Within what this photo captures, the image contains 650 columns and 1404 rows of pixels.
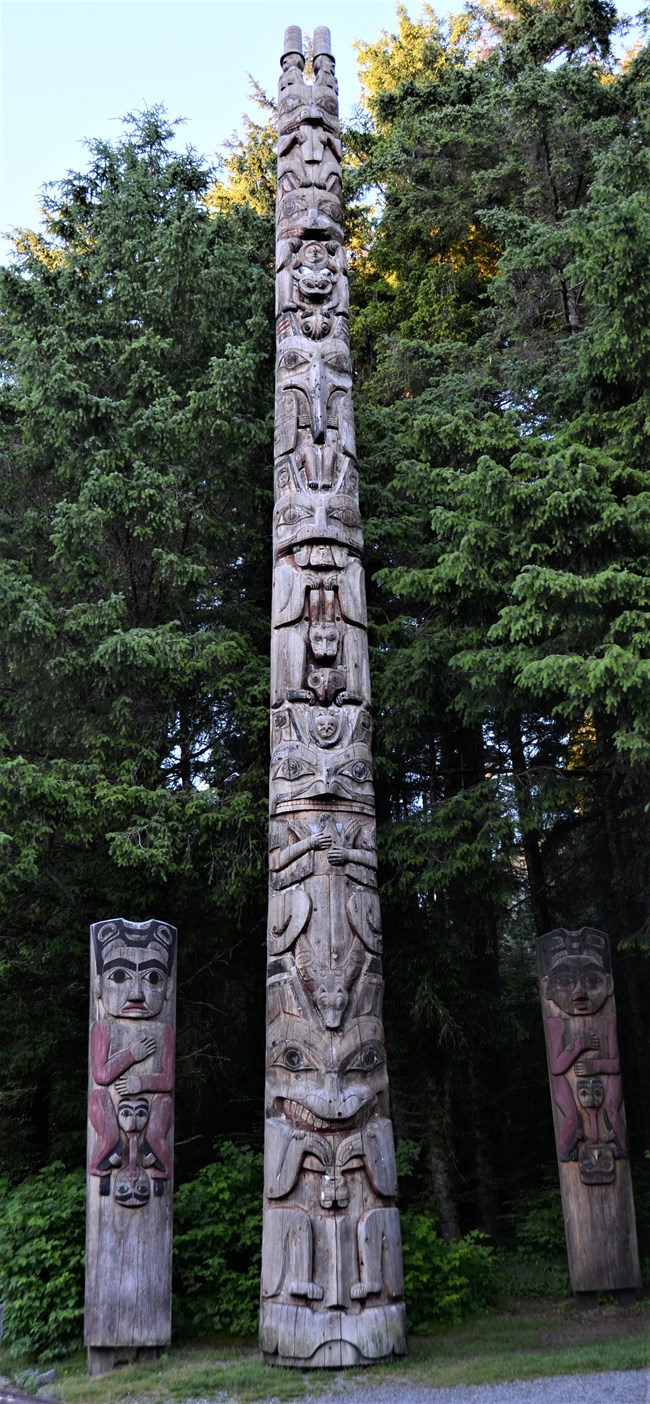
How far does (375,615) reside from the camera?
42.2ft

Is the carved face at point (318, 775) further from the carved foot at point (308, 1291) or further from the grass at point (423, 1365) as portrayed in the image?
the grass at point (423, 1365)

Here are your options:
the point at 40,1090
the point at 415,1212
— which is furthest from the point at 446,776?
the point at 40,1090

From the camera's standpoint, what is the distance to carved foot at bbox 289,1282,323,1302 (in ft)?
22.5

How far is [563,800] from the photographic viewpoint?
10383 mm

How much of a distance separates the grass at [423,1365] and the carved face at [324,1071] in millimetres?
1457

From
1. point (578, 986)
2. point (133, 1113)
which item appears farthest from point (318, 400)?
point (133, 1113)

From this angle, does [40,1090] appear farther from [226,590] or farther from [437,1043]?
[226,590]

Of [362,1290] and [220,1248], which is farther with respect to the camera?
[220,1248]

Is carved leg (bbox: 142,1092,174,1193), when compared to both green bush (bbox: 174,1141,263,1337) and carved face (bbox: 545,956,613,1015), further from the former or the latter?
carved face (bbox: 545,956,613,1015)

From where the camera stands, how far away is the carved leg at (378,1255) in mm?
6949

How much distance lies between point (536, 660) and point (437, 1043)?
13.4ft

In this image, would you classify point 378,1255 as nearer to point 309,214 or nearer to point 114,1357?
point 114,1357

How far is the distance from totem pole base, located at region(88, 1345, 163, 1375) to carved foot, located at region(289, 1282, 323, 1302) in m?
1.23

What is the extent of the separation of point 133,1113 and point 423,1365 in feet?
8.09
